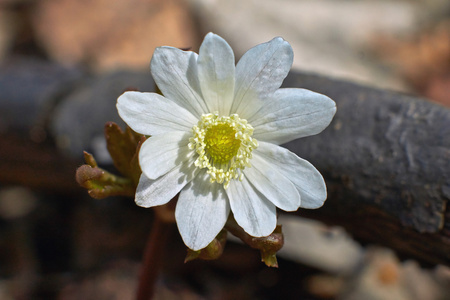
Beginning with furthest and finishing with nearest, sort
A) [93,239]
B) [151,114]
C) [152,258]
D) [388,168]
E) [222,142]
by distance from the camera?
1. [93,239]
2. [152,258]
3. [388,168]
4. [222,142]
5. [151,114]

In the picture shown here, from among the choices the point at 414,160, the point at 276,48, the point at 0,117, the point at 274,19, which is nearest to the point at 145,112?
the point at 276,48

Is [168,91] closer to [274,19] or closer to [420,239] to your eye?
[420,239]

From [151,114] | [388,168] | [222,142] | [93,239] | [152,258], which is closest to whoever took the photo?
[151,114]

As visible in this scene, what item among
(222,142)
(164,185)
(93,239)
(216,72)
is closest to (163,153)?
(164,185)

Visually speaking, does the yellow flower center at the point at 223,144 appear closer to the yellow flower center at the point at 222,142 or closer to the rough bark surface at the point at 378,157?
the yellow flower center at the point at 222,142

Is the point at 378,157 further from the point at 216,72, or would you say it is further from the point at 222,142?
the point at 216,72

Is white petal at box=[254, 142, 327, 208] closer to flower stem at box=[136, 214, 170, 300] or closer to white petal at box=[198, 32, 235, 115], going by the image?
white petal at box=[198, 32, 235, 115]

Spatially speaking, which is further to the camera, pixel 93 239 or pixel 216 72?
pixel 93 239
